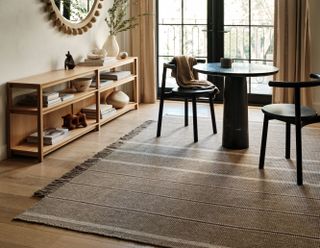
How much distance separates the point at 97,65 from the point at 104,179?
5.59 feet

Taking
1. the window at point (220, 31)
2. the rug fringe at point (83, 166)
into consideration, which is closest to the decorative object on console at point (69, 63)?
the rug fringe at point (83, 166)

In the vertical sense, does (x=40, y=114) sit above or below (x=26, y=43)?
below

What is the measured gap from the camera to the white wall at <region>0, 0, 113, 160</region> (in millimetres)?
3707

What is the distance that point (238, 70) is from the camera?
3.81m

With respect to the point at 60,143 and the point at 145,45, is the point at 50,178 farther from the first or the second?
the point at 145,45

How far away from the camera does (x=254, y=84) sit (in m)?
5.72

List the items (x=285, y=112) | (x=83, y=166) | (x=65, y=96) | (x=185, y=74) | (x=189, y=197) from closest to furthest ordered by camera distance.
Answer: (x=189, y=197)
(x=285, y=112)
(x=83, y=166)
(x=65, y=96)
(x=185, y=74)

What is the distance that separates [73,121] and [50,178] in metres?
1.12

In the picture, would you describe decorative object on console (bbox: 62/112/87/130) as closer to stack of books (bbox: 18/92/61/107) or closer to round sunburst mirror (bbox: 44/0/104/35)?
stack of books (bbox: 18/92/61/107)

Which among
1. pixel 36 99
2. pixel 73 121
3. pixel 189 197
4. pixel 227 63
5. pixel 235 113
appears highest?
pixel 227 63

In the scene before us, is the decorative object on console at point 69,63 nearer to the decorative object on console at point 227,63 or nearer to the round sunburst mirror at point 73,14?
the round sunburst mirror at point 73,14

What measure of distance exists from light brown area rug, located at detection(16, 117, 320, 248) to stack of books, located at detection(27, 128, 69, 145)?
40 cm

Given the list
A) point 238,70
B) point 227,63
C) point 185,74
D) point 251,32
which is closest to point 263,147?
point 238,70

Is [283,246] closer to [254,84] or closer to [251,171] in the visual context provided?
[251,171]
